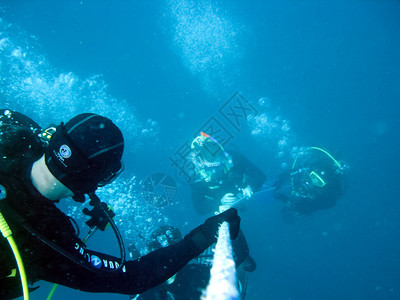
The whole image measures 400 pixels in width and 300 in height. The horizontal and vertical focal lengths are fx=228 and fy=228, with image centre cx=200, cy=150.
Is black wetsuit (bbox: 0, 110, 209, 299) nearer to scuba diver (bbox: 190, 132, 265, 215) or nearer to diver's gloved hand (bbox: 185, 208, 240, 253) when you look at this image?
diver's gloved hand (bbox: 185, 208, 240, 253)

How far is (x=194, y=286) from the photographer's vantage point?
372 centimetres

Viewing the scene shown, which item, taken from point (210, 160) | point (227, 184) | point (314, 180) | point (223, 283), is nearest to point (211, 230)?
point (223, 283)

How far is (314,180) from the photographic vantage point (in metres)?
8.52

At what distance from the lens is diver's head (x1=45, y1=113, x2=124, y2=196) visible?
160 centimetres

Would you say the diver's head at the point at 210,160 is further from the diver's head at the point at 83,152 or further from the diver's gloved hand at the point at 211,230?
the diver's head at the point at 83,152

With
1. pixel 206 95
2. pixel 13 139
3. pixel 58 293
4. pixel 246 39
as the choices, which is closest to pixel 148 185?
pixel 13 139

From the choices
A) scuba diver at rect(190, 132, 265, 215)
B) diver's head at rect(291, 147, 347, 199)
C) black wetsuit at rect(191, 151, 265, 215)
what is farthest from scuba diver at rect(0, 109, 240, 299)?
diver's head at rect(291, 147, 347, 199)

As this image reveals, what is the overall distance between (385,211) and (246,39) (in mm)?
35607

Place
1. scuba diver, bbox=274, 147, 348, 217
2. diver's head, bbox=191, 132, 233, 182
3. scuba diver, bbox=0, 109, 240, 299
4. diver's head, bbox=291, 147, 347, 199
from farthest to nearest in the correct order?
scuba diver, bbox=274, 147, 348, 217 → diver's head, bbox=291, 147, 347, 199 → diver's head, bbox=191, 132, 233, 182 → scuba diver, bbox=0, 109, 240, 299

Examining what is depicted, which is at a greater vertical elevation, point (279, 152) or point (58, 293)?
point (279, 152)

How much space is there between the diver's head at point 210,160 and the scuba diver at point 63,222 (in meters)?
4.95

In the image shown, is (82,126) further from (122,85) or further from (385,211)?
(385,211)

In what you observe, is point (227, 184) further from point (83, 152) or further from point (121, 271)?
point (83, 152)

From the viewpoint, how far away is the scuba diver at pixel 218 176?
698cm
